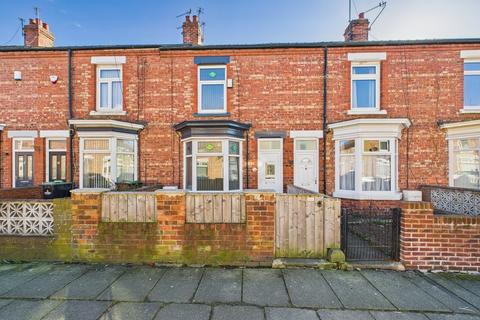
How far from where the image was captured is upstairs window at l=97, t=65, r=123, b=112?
933cm

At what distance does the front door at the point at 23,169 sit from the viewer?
9219mm

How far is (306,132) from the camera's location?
8.91 m

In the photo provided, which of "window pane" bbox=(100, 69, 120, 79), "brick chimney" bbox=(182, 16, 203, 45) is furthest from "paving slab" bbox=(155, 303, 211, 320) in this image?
"brick chimney" bbox=(182, 16, 203, 45)

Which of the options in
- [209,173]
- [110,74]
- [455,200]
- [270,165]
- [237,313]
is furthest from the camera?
[110,74]

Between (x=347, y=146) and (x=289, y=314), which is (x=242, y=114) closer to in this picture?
(x=347, y=146)

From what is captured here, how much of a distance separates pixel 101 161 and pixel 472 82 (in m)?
14.7

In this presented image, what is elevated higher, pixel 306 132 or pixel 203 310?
pixel 306 132

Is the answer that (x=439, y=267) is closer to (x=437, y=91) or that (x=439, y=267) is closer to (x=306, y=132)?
(x=306, y=132)

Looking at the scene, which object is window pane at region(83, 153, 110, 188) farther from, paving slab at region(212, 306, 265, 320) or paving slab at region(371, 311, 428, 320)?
paving slab at region(371, 311, 428, 320)

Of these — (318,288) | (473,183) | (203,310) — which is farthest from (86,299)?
(473,183)

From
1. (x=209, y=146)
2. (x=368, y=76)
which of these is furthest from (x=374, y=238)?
(x=368, y=76)

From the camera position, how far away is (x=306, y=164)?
29.5 ft

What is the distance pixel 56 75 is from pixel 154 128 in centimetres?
463

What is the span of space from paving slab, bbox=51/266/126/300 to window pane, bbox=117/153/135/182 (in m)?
5.38
